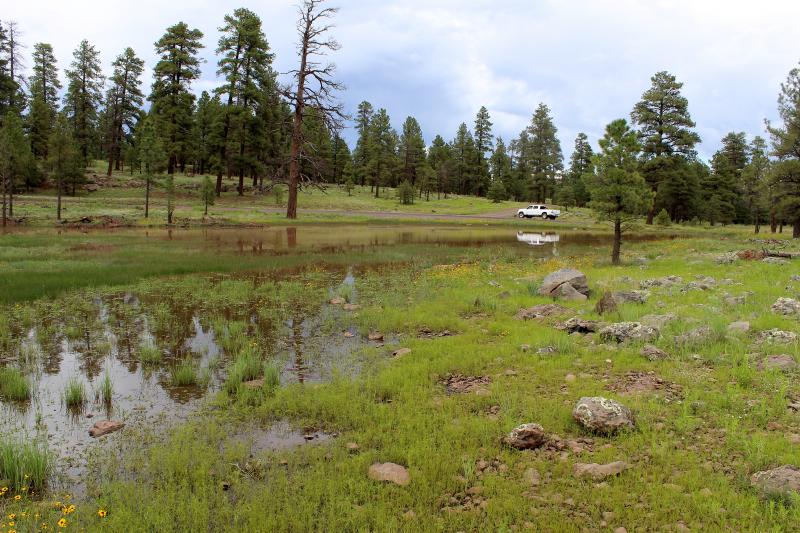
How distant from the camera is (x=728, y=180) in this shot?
76000 mm

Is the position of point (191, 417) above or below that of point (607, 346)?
below

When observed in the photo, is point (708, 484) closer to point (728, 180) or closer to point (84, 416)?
point (84, 416)

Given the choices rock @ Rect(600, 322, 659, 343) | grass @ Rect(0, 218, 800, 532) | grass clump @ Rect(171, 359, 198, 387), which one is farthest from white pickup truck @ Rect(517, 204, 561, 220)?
grass clump @ Rect(171, 359, 198, 387)

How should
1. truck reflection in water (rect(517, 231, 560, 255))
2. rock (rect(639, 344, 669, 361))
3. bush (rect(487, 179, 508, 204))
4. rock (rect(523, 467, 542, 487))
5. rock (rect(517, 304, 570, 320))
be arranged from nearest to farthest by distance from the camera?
rock (rect(523, 467, 542, 487)), rock (rect(639, 344, 669, 361)), rock (rect(517, 304, 570, 320)), truck reflection in water (rect(517, 231, 560, 255)), bush (rect(487, 179, 508, 204))

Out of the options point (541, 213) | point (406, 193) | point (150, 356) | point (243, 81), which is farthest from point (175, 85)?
point (150, 356)

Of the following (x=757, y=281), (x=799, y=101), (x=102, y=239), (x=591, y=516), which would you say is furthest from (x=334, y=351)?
(x=799, y=101)

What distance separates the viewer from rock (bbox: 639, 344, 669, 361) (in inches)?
303

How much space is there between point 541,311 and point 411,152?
3343 inches

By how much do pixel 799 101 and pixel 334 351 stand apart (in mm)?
43596

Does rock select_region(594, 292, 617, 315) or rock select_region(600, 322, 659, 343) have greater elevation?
rock select_region(594, 292, 617, 315)

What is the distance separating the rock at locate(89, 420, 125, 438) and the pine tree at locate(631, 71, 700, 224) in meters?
59.5

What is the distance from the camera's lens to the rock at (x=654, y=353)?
7690 mm

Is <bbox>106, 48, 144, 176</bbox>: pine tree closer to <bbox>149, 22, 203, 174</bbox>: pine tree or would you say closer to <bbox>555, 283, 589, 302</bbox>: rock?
<bbox>149, 22, 203, 174</bbox>: pine tree

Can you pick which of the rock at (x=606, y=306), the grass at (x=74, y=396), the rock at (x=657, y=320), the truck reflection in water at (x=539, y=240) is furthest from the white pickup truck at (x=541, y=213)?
the grass at (x=74, y=396)
